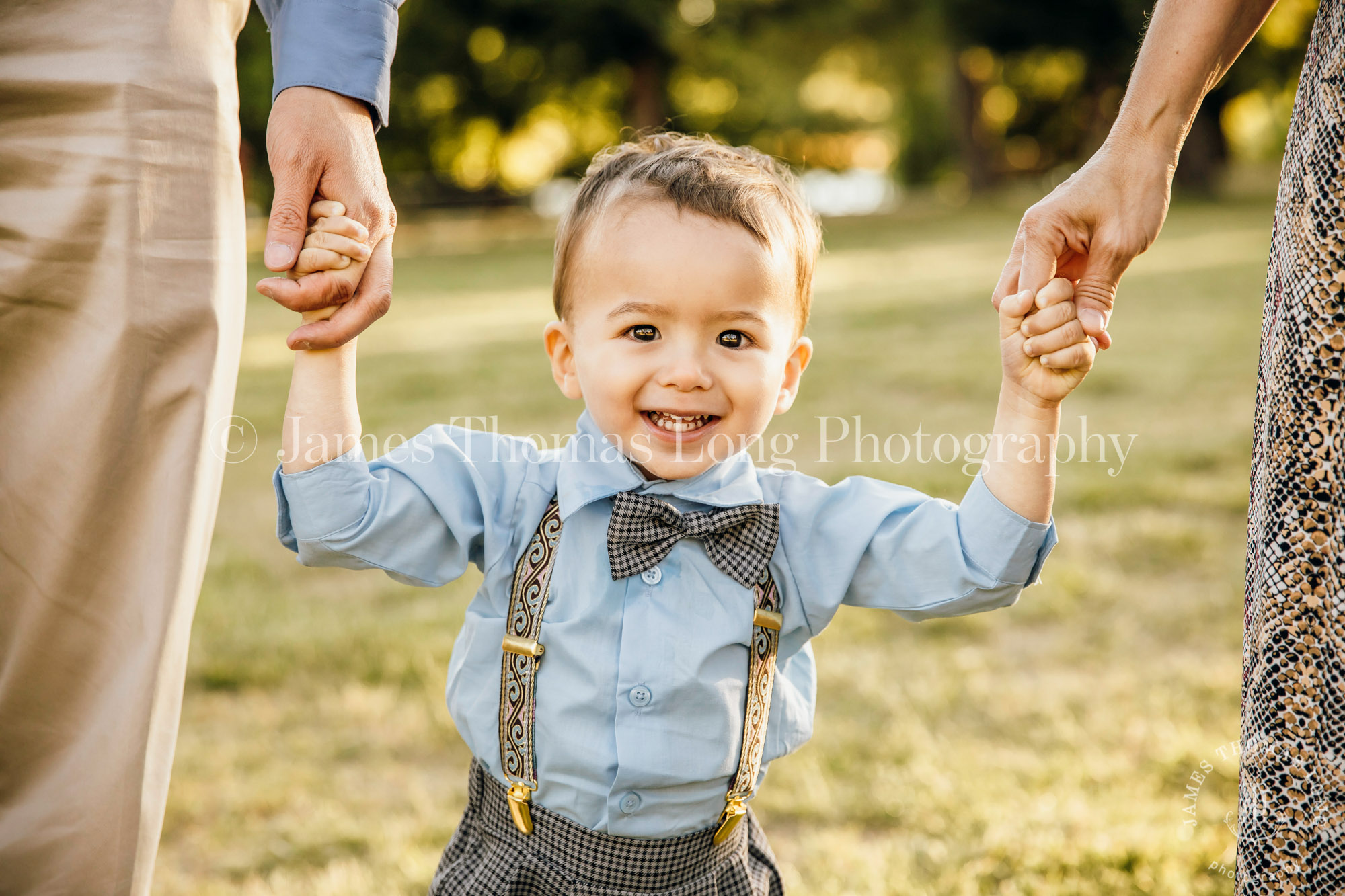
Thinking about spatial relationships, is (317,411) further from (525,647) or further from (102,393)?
(525,647)

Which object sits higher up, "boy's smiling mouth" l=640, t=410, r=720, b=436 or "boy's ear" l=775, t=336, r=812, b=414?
"boy's ear" l=775, t=336, r=812, b=414

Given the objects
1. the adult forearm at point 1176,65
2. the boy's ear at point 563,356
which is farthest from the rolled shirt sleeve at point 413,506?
the adult forearm at point 1176,65

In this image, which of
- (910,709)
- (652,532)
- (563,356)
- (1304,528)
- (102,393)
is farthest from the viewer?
(910,709)

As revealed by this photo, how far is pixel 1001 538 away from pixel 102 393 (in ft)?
3.95

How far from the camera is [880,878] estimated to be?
233 centimetres

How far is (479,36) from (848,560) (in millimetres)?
24107

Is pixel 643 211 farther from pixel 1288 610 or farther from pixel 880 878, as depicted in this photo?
pixel 880 878

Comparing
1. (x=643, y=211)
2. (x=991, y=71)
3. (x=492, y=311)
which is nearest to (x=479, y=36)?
(x=991, y=71)

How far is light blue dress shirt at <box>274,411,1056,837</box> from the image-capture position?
1.54m

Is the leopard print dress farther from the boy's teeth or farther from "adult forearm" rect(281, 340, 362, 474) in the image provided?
"adult forearm" rect(281, 340, 362, 474)

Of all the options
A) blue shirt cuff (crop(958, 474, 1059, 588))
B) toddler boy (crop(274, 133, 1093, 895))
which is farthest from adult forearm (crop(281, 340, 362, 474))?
blue shirt cuff (crop(958, 474, 1059, 588))

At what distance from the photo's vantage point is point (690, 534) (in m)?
1.59

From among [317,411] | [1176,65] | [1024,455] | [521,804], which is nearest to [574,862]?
[521,804]

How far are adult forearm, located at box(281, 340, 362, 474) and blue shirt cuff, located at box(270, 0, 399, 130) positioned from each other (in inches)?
15.6
